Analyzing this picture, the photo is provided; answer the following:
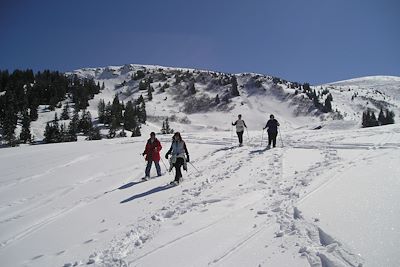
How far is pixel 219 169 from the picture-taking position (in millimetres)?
13898

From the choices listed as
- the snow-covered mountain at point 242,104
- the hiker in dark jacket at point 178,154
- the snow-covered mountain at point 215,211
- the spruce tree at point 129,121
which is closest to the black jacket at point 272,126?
the snow-covered mountain at point 215,211

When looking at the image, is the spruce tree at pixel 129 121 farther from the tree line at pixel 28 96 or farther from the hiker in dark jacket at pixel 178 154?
the hiker in dark jacket at pixel 178 154

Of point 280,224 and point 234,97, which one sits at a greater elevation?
point 234,97

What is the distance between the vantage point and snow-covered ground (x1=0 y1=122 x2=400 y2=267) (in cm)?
573

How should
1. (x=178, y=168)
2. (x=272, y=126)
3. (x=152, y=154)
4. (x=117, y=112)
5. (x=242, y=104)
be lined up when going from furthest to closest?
(x=242, y=104), (x=117, y=112), (x=272, y=126), (x=152, y=154), (x=178, y=168)

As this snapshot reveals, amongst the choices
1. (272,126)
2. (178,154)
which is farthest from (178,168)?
(272,126)

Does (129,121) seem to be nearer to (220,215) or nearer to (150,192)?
(150,192)

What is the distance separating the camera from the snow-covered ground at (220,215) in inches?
226

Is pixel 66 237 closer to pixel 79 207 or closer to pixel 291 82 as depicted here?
pixel 79 207

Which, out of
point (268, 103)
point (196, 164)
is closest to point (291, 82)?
point (268, 103)

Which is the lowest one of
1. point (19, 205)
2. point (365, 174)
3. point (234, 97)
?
point (19, 205)

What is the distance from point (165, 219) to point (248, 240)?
2.79m

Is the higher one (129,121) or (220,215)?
(129,121)

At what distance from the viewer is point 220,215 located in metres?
7.85
